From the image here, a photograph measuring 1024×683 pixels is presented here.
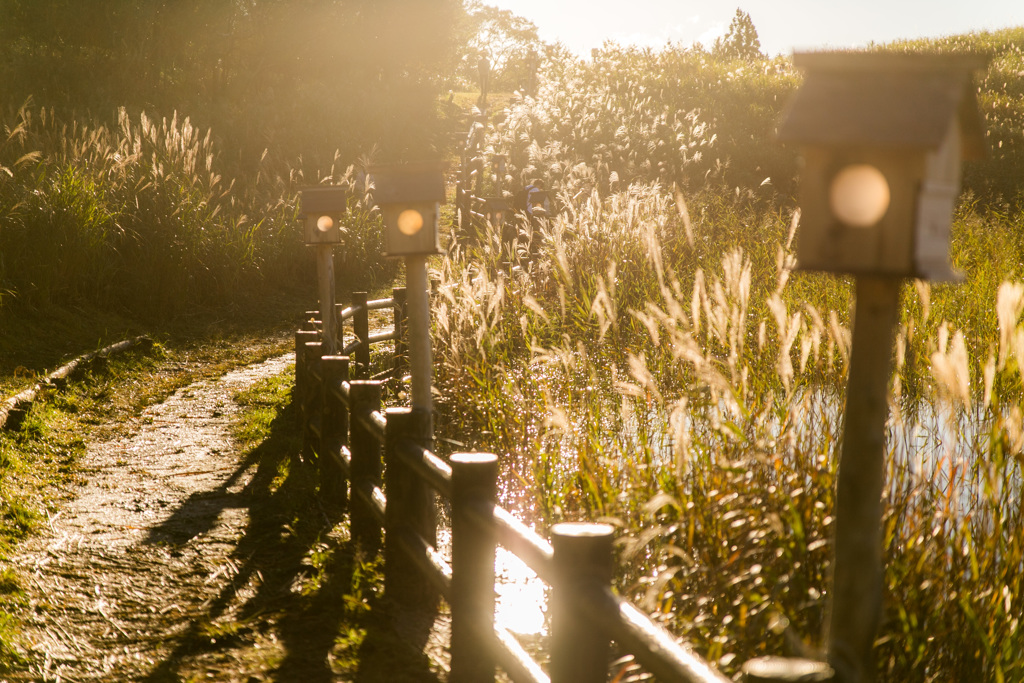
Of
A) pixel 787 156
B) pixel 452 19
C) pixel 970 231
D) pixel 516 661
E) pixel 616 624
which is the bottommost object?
pixel 516 661

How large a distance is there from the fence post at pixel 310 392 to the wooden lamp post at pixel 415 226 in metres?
1.63

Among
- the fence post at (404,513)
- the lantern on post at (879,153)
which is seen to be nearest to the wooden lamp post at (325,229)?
the fence post at (404,513)

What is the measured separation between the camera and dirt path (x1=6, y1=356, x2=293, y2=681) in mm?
2824

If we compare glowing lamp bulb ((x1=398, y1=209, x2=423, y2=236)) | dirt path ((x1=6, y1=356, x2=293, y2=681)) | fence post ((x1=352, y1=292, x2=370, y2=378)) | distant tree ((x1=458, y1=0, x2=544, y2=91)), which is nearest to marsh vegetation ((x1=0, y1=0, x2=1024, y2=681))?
Result: dirt path ((x1=6, y1=356, x2=293, y2=681))

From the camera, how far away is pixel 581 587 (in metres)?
1.95

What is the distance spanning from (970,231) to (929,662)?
652cm

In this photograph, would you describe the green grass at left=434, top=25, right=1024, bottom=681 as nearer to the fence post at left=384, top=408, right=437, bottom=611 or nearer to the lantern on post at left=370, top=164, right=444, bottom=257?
the fence post at left=384, top=408, right=437, bottom=611

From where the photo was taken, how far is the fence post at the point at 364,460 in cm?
380

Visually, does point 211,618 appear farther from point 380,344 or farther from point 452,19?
point 452,19

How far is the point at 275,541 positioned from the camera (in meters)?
3.86

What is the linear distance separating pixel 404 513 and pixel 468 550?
660mm

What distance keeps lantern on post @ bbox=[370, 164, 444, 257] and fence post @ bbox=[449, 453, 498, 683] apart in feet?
3.64

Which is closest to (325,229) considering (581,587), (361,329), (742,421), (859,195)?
(361,329)

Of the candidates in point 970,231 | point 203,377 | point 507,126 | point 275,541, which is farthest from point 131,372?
point 507,126
